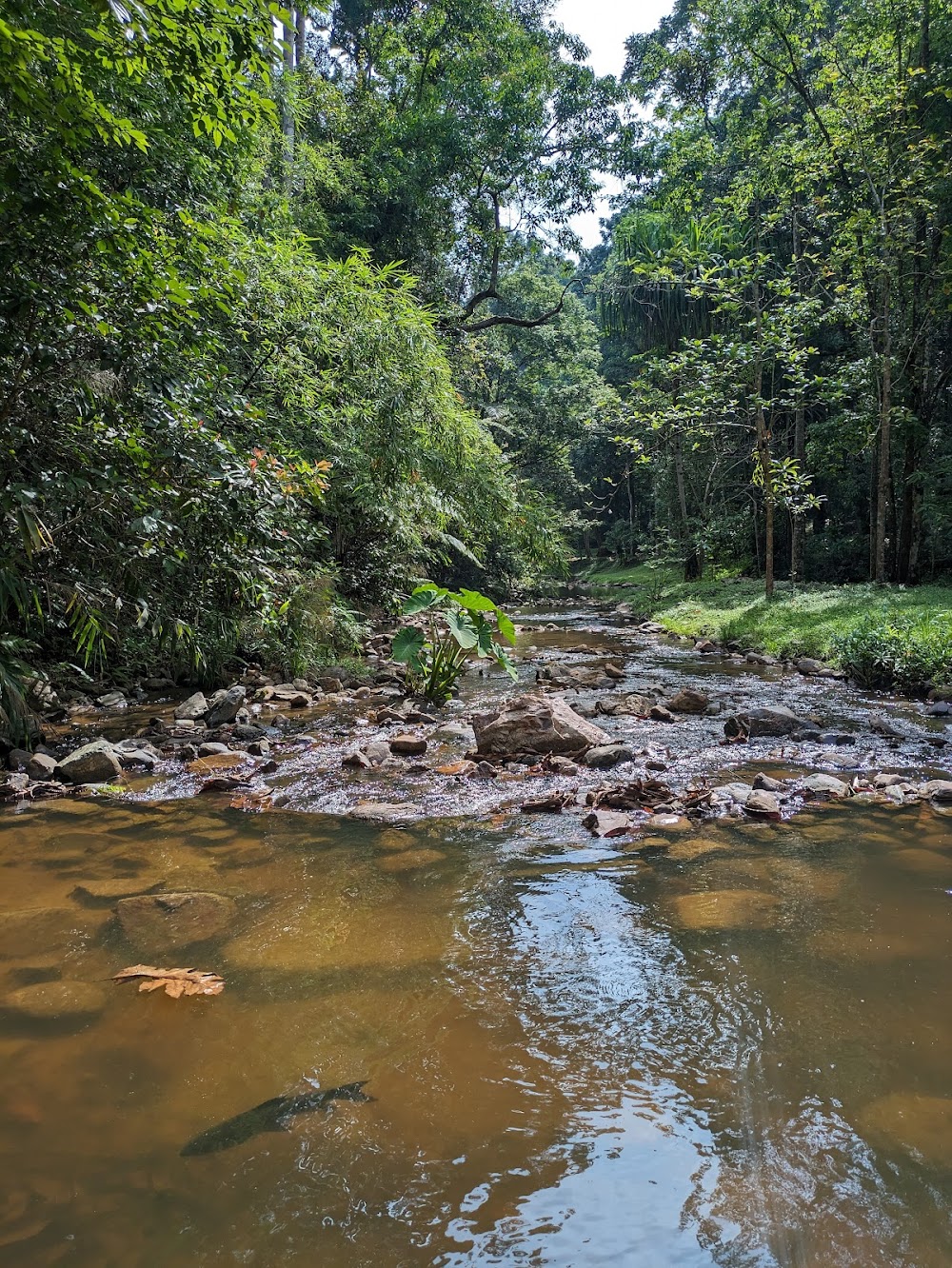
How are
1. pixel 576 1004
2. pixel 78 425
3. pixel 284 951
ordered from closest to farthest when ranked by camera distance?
pixel 576 1004
pixel 284 951
pixel 78 425

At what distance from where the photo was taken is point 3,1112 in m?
2.03

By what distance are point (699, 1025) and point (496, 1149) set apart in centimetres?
89

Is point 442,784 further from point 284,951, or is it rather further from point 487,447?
point 487,447

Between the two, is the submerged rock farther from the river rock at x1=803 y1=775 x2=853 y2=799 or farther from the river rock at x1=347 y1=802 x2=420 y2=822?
the river rock at x1=347 y1=802 x2=420 y2=822

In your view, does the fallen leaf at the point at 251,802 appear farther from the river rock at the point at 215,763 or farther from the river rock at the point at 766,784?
the river rock at the point at 766,784

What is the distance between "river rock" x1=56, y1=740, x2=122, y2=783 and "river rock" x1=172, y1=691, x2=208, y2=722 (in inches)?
74.6

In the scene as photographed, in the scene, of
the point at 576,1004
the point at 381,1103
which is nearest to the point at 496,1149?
the point at 381,1103

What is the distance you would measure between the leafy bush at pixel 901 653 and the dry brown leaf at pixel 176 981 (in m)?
7.97

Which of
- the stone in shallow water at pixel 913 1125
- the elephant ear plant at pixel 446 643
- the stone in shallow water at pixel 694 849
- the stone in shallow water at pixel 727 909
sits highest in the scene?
the elephant ear plant at pixel 446 643

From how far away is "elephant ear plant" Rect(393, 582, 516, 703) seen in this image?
24.6 feet

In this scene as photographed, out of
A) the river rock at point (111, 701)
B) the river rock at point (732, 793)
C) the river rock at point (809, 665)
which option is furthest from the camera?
the river rock at point (809, 665)

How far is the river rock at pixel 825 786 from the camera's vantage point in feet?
15.9

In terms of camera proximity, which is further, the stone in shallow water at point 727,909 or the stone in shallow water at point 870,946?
the stone in shallow water at point 727,909

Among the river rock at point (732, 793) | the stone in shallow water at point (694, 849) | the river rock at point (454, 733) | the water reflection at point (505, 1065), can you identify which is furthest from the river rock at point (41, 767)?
the river rock at point (732, 793)
